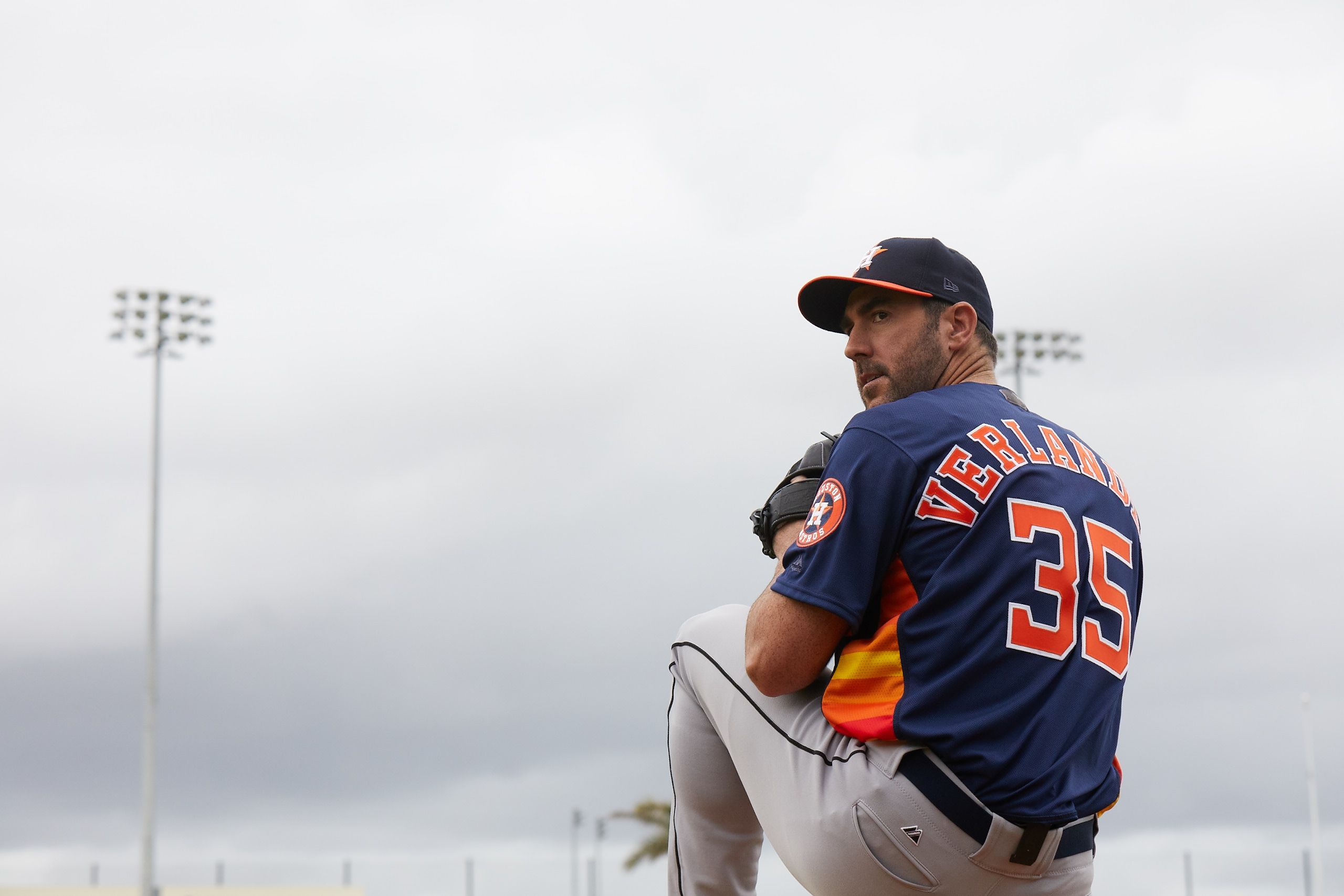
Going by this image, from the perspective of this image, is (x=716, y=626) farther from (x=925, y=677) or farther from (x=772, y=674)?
(x=925, y=677)

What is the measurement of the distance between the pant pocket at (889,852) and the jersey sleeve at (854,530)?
1.19ft

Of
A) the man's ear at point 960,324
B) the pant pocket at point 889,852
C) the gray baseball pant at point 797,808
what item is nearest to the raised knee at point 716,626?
the gray baseball pant at point 797,808

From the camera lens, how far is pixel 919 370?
10.4 ft

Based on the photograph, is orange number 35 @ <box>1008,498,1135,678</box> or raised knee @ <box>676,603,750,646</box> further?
raised knee @ <box>676,603,750,646</box>

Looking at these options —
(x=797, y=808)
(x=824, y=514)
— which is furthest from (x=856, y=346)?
(x=797, y=808)

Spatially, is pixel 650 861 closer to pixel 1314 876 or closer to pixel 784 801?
pixel 1314 876

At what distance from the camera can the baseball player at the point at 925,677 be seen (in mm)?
2662

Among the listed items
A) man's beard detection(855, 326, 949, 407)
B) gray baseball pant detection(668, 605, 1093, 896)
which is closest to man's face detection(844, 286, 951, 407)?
man's beard detection(855, 326, 949, 407)

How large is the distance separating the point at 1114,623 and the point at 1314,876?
3051cm

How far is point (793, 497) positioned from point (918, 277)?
0.57m

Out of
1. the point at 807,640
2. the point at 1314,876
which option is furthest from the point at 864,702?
the point at 1314,876

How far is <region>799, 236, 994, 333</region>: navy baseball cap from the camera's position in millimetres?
3141

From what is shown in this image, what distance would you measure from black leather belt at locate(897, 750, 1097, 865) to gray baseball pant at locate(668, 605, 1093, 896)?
0.04 ft

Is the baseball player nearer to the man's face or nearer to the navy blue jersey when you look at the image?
the navy blue jersey
